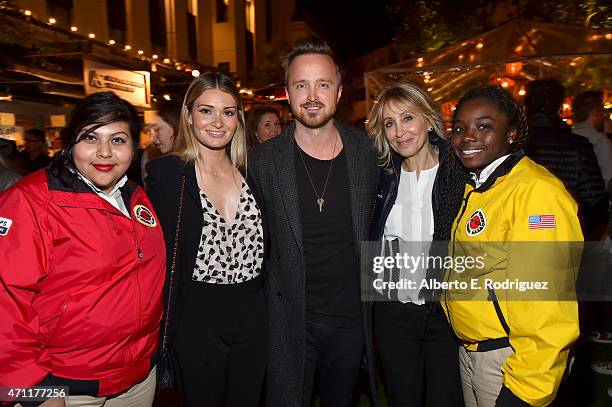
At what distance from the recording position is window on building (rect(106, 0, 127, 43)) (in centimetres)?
1339

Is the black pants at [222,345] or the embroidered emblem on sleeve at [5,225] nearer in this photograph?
the embroidered emblem on sleeve at [5,225]

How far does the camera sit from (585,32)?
6.84 m

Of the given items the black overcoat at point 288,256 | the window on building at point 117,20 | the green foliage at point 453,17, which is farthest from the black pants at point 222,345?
the window on building at point 117,20

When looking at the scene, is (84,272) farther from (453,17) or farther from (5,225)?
(453,17)

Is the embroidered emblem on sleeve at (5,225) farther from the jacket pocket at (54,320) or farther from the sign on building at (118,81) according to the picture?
the sign on building at (118,81)

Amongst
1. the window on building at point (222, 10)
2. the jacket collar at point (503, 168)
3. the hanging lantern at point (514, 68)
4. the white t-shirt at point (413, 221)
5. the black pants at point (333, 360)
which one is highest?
the window on building at point (222, 10)

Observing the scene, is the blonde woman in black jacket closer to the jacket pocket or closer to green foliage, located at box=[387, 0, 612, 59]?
the jacket pocket

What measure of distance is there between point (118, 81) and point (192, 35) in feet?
33.6

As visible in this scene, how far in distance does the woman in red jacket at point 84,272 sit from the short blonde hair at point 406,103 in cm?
156

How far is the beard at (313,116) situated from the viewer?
124 inches

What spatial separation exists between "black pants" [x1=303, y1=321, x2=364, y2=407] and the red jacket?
1180 millimetres

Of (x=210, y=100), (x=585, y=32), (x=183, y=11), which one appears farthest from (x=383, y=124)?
(x=183, y=11)

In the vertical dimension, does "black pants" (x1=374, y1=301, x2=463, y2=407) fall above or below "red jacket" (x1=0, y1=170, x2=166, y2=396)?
below

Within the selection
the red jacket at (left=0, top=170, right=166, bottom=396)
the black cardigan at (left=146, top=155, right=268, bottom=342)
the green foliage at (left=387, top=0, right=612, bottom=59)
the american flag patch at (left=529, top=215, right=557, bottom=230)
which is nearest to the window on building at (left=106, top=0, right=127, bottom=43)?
the green foliage at (left=387, top=0, right=612, bottom=59)
